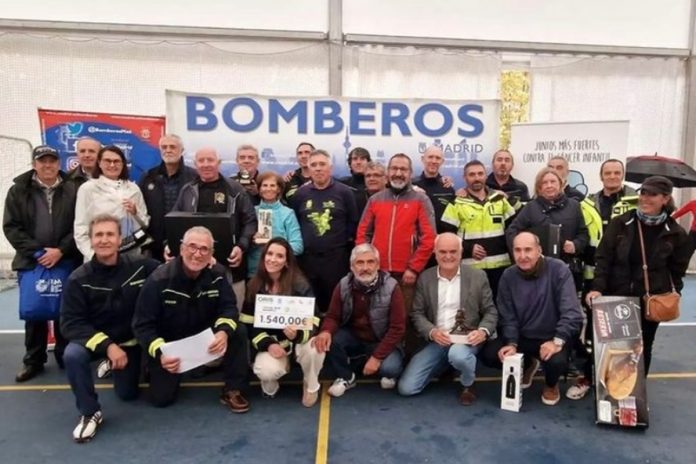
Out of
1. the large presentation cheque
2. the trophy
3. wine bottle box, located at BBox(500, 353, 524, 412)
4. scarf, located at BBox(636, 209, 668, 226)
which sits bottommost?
wine bottle box, located at BBox(500, 353, 524, 412)

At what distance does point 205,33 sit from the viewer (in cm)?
814

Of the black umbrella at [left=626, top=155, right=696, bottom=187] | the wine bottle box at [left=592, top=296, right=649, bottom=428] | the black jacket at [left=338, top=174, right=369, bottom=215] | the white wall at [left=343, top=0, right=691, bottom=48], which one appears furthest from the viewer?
the white wall at [left=343, top=0, right=691, bottom=48]

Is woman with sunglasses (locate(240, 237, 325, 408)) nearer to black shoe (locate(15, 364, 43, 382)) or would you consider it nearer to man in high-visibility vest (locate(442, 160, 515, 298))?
man in high-visibility vest (locate(442, 160, 515, 298))

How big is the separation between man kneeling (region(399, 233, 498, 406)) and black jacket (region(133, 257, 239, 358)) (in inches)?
52.5

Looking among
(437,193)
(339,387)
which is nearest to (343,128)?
(437,193)

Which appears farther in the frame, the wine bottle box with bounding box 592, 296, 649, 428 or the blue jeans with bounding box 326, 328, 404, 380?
the blue jeans with bounding box 326, 328, 404, 380

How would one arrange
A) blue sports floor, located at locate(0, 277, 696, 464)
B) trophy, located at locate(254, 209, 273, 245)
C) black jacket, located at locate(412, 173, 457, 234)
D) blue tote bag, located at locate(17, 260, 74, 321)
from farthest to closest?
black jacket, located at locate(412, 173, 457, 234) < trophy, located at locate(254, 209, 273, 245) < blue tote bag, located at locate(17, 260, 74, 321) < blue sports floor, located at locate(0, 277, 696, 464)

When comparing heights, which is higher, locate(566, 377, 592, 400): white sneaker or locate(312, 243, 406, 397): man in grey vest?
locate(312, 243, 406, 397): man in grey vest

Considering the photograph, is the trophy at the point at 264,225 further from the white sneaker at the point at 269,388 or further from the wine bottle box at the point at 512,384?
the wine bottle box at the point at 512,384

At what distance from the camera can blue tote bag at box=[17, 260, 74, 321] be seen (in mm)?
3836

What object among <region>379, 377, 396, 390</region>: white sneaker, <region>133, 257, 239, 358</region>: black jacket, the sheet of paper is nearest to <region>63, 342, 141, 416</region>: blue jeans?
<region>133, 257, 239, 358</region>: black jacket

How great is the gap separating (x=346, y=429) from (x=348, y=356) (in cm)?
69

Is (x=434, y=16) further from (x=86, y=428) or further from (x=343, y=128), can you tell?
(x=86, y=428)

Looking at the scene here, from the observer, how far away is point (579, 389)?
12.3 ft
